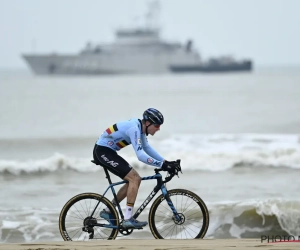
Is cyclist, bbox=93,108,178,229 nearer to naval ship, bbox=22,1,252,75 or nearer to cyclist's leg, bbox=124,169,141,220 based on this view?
cyclist's leg, bbox=124,169,141,220

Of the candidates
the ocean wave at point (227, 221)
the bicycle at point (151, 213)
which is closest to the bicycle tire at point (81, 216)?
the bicycle at point (151, 213)

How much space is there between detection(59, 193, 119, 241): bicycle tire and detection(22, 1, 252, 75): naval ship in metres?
112

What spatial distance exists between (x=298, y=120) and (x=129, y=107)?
17628mm

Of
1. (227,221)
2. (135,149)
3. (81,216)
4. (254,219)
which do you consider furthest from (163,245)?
(254,219)

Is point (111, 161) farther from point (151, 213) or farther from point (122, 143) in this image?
point (151, 213)

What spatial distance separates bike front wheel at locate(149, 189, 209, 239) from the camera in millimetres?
6527

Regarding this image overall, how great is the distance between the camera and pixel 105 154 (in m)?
6.54

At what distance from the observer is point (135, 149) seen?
20.9 feet

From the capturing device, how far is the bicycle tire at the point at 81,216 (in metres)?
6.60

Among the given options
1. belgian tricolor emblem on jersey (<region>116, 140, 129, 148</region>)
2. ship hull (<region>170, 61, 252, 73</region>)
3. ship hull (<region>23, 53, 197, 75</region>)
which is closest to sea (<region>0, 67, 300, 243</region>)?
belgian tricolor emblem on jersey (<region>116, 140, 129, 148</region>)

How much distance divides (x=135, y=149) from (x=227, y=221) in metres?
3.61

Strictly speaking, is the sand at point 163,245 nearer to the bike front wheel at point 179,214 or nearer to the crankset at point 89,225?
the bike front wheel at point 179,214

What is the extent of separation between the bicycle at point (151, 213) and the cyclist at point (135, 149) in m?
0.08

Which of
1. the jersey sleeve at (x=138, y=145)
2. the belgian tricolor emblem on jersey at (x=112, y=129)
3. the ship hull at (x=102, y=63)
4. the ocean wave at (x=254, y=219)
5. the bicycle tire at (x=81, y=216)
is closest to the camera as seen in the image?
the jersey sleeve at (x=138, y=145)
